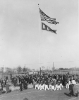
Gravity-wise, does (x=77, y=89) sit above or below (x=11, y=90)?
above

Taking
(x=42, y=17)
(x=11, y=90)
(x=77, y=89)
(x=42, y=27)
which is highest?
(x=42, y=17)

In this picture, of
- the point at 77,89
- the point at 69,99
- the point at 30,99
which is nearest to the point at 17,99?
the point at 30,99

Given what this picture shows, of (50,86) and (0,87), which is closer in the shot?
(50,86)

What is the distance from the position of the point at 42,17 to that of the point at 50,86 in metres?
7.81

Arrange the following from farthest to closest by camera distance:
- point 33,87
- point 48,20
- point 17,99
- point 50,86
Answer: point 33,87 → point 50,86 → point 48,20 → point 17,99

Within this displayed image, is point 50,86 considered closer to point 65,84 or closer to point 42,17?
point 65,84

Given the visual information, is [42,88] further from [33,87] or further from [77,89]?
[77,89]

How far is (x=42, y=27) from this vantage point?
15.2 metres

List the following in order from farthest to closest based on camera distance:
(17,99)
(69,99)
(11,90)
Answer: (11,90)
(17,99)
(69,99)

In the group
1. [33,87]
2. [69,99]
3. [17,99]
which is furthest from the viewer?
[33,87]

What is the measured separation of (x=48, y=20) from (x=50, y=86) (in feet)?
24.5

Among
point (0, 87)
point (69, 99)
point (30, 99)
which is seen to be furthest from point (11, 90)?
point (69, 99)

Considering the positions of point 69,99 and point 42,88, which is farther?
point 42,88

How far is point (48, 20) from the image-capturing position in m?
15.0
